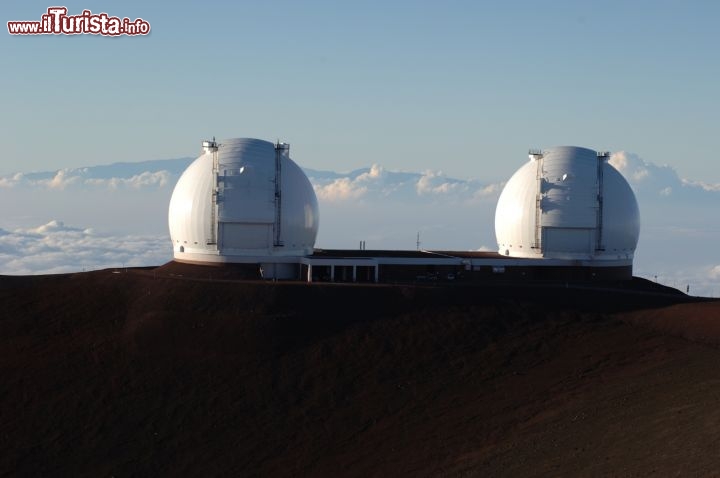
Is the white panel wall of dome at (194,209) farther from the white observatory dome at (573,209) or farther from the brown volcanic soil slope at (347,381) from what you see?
the white observatory dome at (573,209)

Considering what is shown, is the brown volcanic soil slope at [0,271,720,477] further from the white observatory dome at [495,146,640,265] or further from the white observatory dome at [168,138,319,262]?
the white observatory dome at [495,146,640,265]

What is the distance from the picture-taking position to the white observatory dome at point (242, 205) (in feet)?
188

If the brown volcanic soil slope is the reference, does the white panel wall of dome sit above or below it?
above

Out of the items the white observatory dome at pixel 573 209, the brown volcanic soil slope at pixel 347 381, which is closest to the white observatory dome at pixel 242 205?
the brown volcanic soil slope at pixel 347 381

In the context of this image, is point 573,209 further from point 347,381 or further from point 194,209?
point 347,381

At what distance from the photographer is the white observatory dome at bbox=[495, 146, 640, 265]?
62.7 m

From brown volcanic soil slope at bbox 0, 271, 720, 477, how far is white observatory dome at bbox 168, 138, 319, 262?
5433mm

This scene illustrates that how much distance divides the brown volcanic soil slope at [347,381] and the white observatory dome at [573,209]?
9.14 m

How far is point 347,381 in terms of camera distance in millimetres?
45031

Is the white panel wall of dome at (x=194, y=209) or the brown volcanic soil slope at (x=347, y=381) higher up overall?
the white panel wall of dome at (x=194, y=209)

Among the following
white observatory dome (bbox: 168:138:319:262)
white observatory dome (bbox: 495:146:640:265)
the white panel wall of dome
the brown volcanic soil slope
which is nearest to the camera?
the brown volcanic soil slope

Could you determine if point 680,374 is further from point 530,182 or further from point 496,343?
point 530,182

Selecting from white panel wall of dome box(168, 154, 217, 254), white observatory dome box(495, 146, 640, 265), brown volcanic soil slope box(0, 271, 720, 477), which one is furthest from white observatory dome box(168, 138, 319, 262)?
white observatory dome box(495, 146, 640, 265)

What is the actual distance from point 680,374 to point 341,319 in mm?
16508
